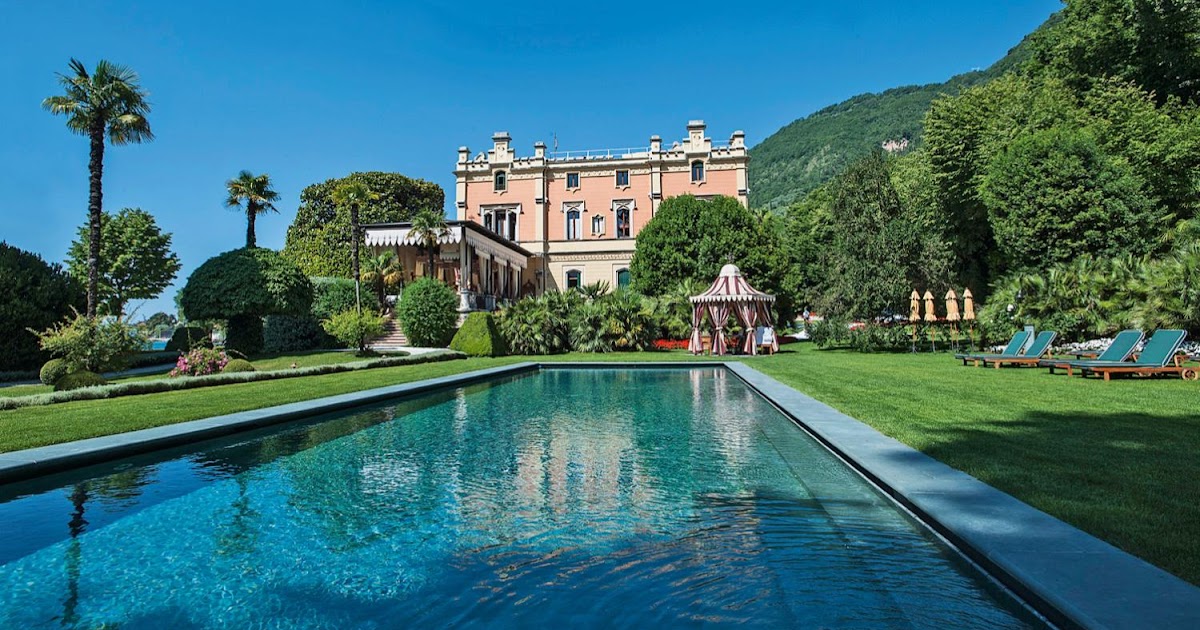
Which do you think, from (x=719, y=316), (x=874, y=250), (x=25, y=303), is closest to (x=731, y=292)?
(x=719, y=316)

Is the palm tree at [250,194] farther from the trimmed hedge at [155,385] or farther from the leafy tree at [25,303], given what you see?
the trimmed hedge at [155,385]

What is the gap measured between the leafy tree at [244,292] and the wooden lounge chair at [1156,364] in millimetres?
27653

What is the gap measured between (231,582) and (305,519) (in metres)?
1.14

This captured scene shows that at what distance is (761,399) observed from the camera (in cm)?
1139

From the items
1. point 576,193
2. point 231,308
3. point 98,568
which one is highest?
point 576,193

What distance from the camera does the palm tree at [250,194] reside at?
111 feet

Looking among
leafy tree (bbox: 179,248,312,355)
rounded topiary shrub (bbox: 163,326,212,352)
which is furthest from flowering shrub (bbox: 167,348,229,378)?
rounded topiary shrub (bbox: 163,326,212,352)

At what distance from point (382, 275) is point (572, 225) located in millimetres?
14673

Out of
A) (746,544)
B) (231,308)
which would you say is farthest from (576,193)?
(746,544)

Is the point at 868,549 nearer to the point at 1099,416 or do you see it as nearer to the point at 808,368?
the point at 1099,416

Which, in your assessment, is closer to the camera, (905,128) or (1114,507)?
(1114,507)

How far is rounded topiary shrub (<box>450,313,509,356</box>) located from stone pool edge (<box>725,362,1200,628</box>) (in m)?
21.5

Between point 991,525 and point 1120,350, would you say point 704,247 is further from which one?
point 991,525

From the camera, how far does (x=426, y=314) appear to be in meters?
28.1
